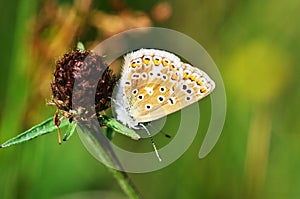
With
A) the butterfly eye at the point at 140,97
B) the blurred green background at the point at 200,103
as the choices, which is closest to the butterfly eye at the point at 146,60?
the butterfly eye at the point at 140,97

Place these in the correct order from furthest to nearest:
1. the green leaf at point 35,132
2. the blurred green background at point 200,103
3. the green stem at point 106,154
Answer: the blurred green background at point 200,103, the green stem at point 106,154, the green leaf at point 35,132

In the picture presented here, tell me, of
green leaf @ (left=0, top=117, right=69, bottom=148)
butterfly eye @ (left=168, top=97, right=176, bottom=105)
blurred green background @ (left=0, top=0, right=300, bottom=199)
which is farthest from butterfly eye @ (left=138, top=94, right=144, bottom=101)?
blurred green background @ (left=0, top=0, right=300, bottom=199)

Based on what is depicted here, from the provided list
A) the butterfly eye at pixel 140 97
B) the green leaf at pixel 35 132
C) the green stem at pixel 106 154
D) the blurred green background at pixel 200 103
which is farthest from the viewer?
the blurred green background at pixel 200 103

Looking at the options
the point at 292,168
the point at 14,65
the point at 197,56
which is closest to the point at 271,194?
the point at 292,168

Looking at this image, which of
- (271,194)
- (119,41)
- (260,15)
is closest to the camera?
(119,41)

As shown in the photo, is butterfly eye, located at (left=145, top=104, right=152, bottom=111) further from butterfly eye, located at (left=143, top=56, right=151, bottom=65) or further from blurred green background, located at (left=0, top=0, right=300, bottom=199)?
blurred green background, located at (left=0, top=0, right=300, bottom=199)

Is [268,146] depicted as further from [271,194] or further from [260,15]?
[260,15]

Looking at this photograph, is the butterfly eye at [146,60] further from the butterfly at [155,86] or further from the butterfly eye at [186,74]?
the butterfly eye at [186,74]
